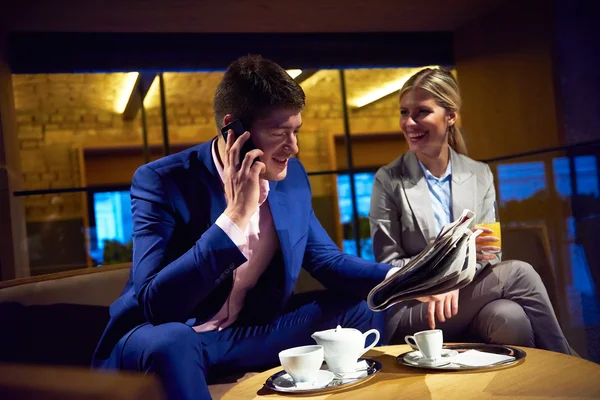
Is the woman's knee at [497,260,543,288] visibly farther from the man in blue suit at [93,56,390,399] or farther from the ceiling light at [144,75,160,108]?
the ceiling light at [144,75,160,108]

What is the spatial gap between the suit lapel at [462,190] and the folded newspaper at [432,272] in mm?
718

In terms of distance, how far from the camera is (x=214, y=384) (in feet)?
4.87

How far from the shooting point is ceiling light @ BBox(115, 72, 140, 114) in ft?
14.0

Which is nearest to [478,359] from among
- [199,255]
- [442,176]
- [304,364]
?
[304,364]

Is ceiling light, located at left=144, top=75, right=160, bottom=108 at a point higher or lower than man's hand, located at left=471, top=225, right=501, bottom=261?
higher

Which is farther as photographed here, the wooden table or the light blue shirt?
the light blue shirt

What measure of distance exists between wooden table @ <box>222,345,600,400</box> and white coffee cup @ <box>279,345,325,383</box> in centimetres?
4

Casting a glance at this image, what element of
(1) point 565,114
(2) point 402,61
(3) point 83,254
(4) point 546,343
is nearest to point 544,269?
Answer: (4) point 546,343

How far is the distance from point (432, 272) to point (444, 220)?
764 mm

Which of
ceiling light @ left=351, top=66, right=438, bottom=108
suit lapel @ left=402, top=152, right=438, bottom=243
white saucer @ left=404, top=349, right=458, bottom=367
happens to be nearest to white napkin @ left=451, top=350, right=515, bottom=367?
white saucer @ left=404, top=349, right=458, bottom=367

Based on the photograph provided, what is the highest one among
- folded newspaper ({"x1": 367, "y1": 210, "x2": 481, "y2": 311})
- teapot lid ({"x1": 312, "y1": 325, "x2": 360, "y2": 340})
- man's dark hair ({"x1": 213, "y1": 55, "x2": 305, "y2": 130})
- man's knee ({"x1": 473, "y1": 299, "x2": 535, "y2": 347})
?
man's dark hair ({"x1": 213, "y1": 55, "x2": 305, "y2": 130})

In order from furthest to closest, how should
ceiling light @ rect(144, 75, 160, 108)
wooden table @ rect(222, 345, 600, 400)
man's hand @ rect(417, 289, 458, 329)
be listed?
ceiling light @ rect(144, 75, 160, 108) < man's hand @ rect(417, 289, 458, 329) < wooden table @ rect(222, 345, 600, 400)

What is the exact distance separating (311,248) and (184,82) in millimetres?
3135

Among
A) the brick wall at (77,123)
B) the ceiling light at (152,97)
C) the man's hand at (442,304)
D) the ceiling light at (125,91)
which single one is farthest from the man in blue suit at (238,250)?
the ceiling light at (152,97)
